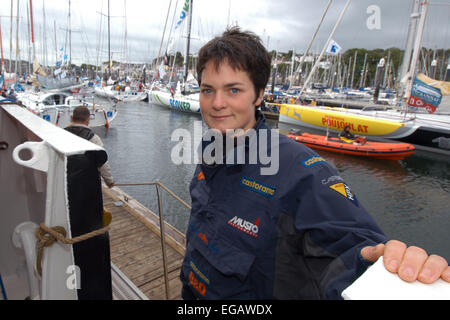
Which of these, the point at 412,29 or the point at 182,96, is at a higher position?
the point at 412,29

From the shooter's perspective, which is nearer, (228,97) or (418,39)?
(228,97)

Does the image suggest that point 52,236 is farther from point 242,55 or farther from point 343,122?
point 343,122

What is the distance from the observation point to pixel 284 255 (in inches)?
42.0

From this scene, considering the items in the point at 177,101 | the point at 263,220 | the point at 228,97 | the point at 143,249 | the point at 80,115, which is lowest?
the point at 143,249

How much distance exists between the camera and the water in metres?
8.27

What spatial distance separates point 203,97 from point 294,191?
686 millimetres

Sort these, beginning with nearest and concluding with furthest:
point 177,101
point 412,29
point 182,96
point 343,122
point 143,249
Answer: point 143,249
point 412,29
point 343,122
point 177,101
point 182,96

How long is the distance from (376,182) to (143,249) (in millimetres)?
11161

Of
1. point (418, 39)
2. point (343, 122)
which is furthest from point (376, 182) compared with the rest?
point (418, 39)

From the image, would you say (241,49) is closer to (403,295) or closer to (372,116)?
(403,295)

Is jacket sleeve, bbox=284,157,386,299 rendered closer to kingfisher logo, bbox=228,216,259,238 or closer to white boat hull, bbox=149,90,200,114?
kingfisher logo, bbox=228,216,259,238

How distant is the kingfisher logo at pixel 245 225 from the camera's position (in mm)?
1132

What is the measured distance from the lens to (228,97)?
132 cm
